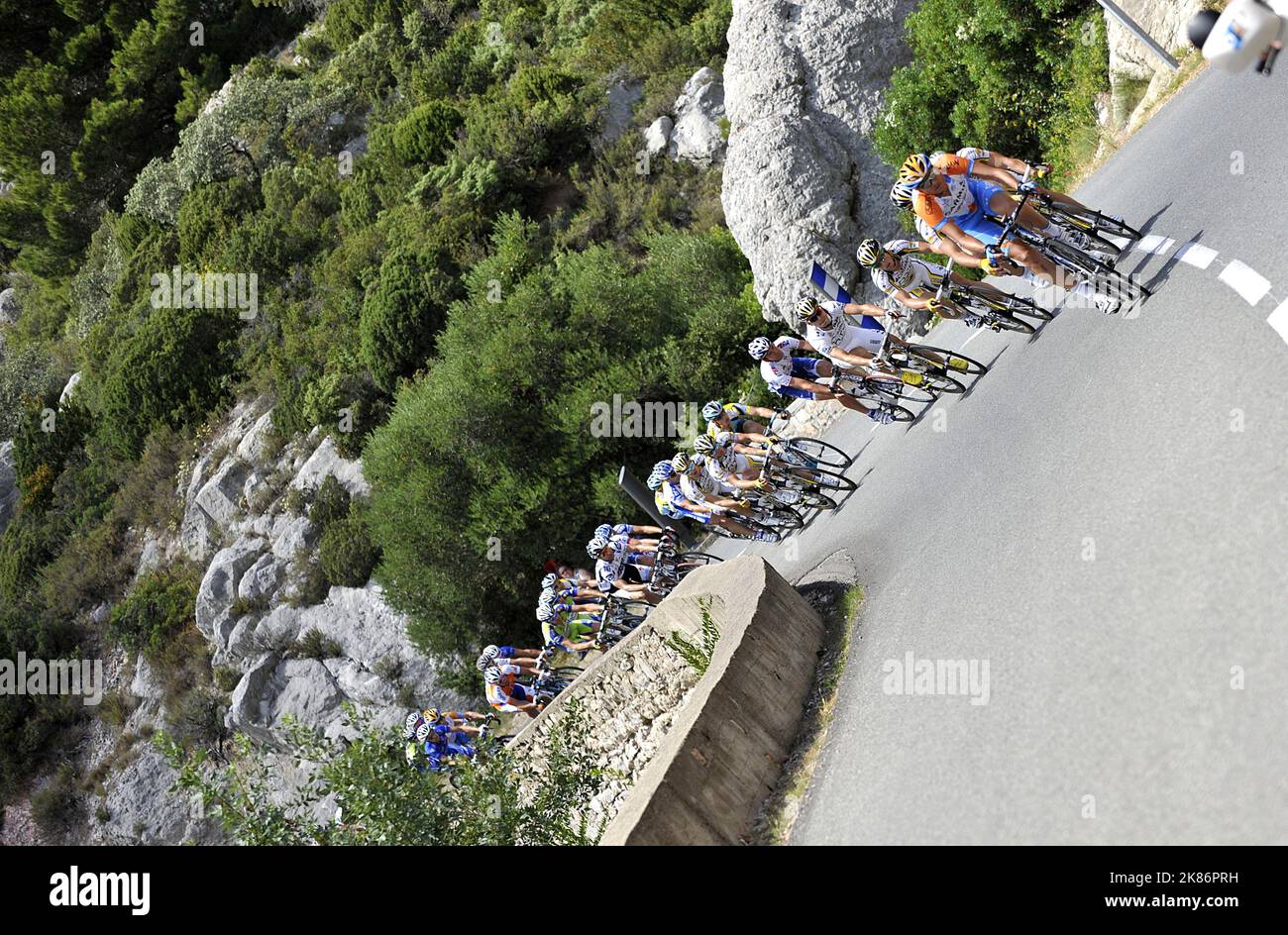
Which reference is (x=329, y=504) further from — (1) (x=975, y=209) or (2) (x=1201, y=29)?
(2) (x=1201, y=29)

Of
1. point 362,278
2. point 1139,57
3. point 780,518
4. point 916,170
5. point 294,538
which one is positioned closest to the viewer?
point 916,170

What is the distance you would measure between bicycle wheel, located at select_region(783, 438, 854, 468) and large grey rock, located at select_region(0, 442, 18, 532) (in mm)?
33789

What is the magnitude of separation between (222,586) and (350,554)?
495cm

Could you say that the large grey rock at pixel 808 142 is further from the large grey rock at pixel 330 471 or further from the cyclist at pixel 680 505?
the large grey rock at pixel 330 471

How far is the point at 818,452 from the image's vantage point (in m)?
15.9

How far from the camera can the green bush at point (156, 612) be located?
3120cm

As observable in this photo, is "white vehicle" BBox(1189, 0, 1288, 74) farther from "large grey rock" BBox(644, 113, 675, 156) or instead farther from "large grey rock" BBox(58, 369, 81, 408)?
"large grey rock" BBox(58, 369, 81, 408)

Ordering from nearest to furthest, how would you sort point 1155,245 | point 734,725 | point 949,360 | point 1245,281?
point 1245,281 → point 734,725 → point 1155,245 → point 949,360

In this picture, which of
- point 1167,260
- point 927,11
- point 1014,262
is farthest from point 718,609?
point 927,11

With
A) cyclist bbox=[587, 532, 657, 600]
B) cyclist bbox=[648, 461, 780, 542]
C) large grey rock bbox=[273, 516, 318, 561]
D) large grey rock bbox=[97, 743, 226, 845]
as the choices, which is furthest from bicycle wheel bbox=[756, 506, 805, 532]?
large grey rock bbox=[97, 743, 226, 845]

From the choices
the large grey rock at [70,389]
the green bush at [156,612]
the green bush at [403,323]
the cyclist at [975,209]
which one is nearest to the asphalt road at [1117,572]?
the cyclist at [975,209]

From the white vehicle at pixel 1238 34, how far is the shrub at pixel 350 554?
20.8 metres

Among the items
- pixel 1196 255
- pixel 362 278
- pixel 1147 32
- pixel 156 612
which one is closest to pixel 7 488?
pixel 156 612

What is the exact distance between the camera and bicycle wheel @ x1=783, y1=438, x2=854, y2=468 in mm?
14398
